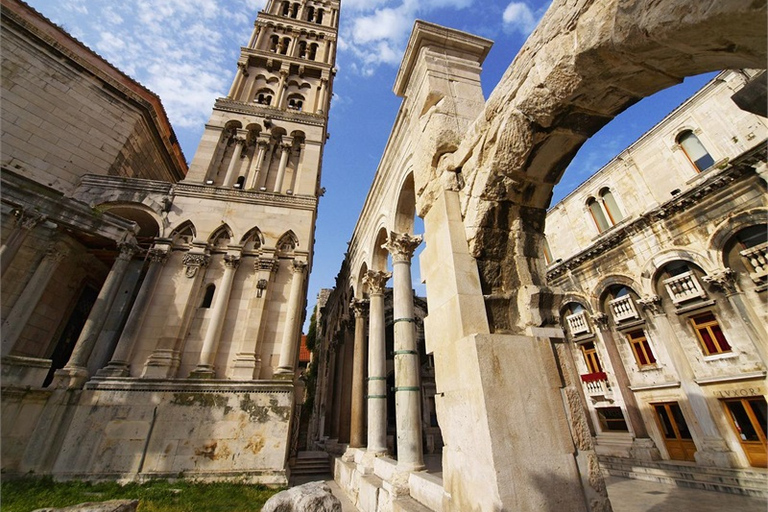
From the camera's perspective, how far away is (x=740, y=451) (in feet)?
31.6

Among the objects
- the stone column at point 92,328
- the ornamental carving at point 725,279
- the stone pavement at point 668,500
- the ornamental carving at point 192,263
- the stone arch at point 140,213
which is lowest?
the stone pavement at point 668,500

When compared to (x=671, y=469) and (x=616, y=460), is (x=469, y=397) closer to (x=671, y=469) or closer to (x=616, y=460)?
(x=671, y=469)

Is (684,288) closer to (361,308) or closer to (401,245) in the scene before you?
(401,245)

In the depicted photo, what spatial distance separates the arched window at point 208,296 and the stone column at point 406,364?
6.20m

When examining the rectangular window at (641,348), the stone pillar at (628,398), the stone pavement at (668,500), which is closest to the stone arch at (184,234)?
the stone pavement at (668,500)

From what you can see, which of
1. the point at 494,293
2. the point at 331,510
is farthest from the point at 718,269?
the point at 331,510

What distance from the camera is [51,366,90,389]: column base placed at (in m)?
7.70

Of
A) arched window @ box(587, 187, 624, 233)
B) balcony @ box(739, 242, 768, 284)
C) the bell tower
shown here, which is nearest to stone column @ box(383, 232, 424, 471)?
the bell tower

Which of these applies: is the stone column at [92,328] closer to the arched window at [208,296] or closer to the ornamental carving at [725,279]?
the arched window at [208,296]

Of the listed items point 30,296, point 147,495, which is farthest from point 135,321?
point 147,495

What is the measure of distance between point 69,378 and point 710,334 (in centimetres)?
1881

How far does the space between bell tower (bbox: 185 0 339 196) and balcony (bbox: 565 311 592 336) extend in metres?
13.2

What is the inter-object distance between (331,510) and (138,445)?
626cm

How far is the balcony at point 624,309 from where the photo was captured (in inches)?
508
